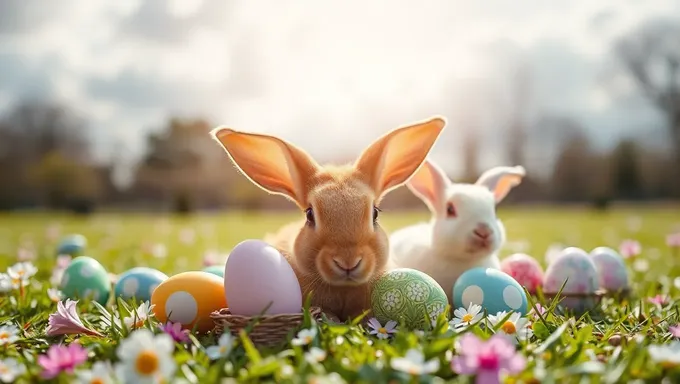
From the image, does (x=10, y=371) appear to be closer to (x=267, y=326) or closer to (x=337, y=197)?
(x=267, y=326)

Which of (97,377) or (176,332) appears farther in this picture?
(176,332)

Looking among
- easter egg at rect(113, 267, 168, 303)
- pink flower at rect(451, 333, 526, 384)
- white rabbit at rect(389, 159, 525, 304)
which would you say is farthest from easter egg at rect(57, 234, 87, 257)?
pink flower at rect(451, 333, 526, 384)

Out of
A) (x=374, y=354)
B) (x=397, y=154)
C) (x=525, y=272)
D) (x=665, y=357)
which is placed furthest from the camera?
(x=525, y=272)

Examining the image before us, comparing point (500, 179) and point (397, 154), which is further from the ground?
point (397, 154)

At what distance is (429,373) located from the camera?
2.23 metres

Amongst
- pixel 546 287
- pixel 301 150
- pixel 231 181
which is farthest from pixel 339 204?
pixel 231 181

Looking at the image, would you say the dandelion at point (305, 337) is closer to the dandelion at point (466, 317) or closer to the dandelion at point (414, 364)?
the dandelion at point (414, 364)

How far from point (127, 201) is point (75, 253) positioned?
2573 cm

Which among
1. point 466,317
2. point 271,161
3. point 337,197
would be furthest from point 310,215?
point 466,317

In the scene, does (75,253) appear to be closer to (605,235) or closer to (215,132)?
(215,132)

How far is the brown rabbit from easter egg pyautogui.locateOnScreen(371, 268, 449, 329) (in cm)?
10

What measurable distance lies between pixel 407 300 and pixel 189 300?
1012 millimetres

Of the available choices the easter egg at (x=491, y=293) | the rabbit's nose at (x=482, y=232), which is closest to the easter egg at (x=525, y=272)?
the rabbit's nose at (x=482, y=232)

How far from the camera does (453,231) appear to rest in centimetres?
387
